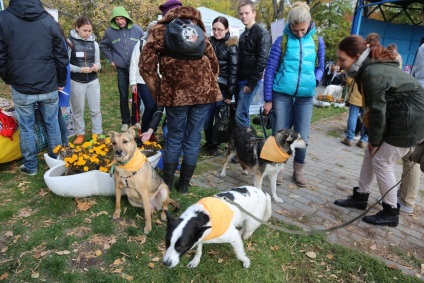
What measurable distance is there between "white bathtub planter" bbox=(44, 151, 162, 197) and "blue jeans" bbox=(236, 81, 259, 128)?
220cm

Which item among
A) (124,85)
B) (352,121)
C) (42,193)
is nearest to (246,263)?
(42,193)

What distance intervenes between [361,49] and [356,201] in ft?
6.54

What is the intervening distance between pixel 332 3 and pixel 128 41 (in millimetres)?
16444

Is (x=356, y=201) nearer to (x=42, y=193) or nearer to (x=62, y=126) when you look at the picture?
(x=42, y=193)

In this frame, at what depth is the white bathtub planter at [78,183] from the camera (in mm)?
3361

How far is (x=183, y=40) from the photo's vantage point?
2.97m

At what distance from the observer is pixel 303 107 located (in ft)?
13.2

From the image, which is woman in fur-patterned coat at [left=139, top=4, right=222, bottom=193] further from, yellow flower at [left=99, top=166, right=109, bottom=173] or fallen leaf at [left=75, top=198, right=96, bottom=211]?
fallen leaf at [left=75, top=198, right=96, bottom=211]

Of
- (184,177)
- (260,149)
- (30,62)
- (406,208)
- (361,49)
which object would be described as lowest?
(406,208)

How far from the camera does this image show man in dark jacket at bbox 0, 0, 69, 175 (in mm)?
3480

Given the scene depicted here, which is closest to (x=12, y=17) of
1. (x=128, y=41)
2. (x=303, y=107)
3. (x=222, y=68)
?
(x=128, y=41)

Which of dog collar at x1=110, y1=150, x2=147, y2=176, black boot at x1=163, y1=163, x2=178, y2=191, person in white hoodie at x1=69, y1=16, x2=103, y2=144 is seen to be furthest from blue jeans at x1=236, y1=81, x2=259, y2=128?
person in white hoodie at x1=69, y1=16, x2=103, y2=144

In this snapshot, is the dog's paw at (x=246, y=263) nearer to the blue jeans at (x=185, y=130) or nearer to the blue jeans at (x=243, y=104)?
the blue jeans at (x=185, y=130)

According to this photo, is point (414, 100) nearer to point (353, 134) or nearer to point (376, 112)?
point (376, 112)
